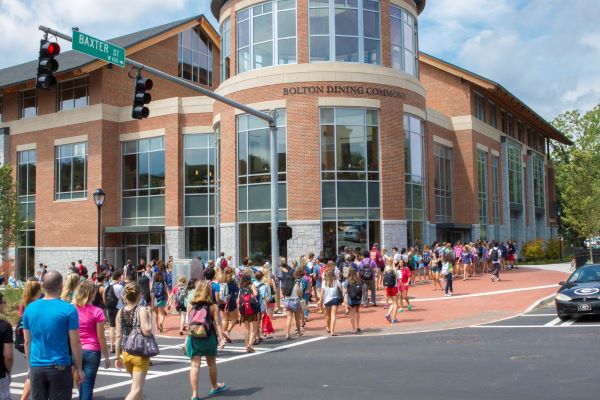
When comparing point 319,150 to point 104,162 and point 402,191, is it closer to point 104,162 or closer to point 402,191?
point 402,191

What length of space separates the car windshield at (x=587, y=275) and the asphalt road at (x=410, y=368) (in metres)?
1.50

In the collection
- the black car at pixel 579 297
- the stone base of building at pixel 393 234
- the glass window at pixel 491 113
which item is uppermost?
the glass window at pixel 491 113

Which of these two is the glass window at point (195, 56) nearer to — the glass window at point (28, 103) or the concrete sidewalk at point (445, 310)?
the glass window at point (28, 103)

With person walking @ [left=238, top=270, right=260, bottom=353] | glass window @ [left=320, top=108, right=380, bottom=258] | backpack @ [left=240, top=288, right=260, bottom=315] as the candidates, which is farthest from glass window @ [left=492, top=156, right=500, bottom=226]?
backpack @ [left=240, top=288, right=260, bottom=315]

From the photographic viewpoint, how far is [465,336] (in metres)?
13.5

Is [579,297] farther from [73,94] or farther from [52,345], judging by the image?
[73,94]

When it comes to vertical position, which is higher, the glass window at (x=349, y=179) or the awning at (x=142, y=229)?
the glass window at (x=349, y=179)

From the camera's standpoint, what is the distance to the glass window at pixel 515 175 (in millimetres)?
44625

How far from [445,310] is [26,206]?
92.6 feet

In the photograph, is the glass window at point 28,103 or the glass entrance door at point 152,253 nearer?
the glass entrance door at point 152,253

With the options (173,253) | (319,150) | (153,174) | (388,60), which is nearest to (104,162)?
(153,174)

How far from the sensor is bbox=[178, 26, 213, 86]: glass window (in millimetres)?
39312

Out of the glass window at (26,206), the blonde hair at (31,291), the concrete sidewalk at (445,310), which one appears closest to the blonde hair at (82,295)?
the blonde hair at (31,291)

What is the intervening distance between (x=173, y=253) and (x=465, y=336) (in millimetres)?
21384
